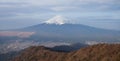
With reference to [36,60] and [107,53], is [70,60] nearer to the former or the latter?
[107,53]

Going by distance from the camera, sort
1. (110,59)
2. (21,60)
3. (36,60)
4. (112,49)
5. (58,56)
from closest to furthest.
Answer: (110,59) → (112,49) → (58,56) → (36,60) → (21,60)

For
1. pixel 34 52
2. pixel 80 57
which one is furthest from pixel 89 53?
pixel 34 52

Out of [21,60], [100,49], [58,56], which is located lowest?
[21,60]

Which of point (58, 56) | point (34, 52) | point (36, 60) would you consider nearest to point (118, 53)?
point (58, 56)

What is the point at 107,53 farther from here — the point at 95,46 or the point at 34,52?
the point at 34,52

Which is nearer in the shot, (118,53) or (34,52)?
(118,53)

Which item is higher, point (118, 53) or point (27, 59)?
point (118, 53)

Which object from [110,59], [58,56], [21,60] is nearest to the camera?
[110,59]

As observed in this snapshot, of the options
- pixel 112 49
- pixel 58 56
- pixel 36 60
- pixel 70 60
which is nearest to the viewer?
pixel 112 49

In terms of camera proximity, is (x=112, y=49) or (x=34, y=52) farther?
(x=34, y=52)
